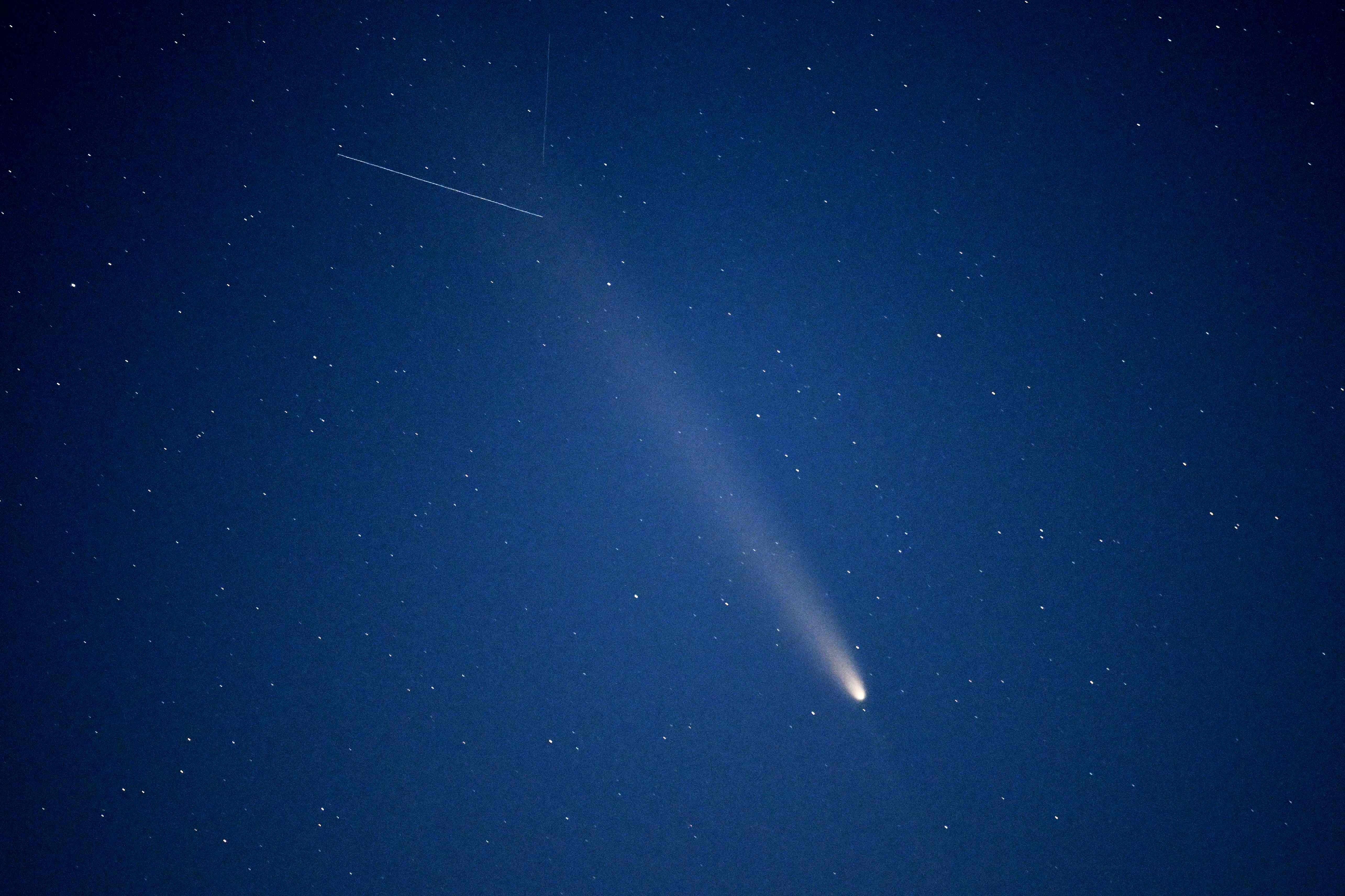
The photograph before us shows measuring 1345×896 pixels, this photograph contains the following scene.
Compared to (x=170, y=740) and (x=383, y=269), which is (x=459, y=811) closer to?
(x=170, y=740)

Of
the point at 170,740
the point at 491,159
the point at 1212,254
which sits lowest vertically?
the point at 170,740

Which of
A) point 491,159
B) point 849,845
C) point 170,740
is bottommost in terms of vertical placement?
point 849,845

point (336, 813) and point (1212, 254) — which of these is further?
point (336, 813)

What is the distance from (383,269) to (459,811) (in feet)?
1.65

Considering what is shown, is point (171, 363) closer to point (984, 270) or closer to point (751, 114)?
point (751, 114)

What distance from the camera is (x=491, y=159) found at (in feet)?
2.37

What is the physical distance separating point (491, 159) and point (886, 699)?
0.59 m

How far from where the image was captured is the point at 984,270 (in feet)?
2.25

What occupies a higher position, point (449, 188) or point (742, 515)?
point (449, 188)

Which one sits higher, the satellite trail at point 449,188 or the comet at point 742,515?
the satellite trail at point 449,188

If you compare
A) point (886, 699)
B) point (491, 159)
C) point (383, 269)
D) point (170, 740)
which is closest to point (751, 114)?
point (491, 159)

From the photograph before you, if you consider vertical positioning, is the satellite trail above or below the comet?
above

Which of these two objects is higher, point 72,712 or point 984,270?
point 984,270

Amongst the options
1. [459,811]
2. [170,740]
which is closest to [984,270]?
[459,811]
